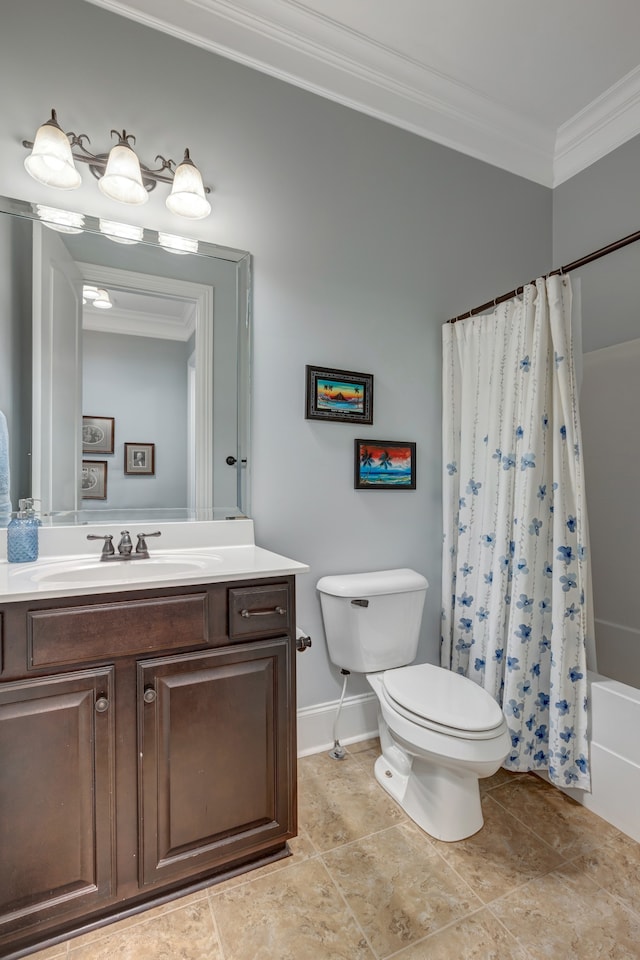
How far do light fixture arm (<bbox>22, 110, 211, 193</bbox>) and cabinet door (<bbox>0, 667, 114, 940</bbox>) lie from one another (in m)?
1.56

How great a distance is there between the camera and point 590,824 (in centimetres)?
157

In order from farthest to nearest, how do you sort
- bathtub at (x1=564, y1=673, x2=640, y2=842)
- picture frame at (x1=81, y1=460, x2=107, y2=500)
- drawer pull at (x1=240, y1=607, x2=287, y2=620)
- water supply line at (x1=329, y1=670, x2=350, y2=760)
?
water supply line at (x1=329, y1=670, x2=350, y2=760) < picture frame at (x1=81, y1=460, x2=107, y2=500) < bathtub at (x1=564, y1=673, x2=640, y2=842) < drawer pull at (x1=240, y1=607, x2=287, y2=620)

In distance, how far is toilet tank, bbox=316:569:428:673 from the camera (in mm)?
1825

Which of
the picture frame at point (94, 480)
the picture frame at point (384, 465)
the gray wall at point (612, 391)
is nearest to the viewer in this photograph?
the picture frame at point (94, 480)

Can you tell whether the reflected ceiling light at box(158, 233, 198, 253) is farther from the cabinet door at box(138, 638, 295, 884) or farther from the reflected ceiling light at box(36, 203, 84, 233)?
the cabinet door at box(138, 638, 295, 884)

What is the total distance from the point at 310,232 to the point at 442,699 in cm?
182

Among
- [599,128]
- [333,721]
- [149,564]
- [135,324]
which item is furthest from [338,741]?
[599,128]

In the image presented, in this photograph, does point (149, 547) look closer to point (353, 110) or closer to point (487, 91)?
point (353, 110)

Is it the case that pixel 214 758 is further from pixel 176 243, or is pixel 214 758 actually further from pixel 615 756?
pixel 176 243

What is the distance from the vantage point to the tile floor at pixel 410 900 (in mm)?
1146

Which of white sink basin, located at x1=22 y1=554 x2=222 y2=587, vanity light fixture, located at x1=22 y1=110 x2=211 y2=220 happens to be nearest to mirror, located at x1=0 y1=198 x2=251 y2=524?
vanity light fixture, located at x1=22 y1=110 x2=211 y2=220

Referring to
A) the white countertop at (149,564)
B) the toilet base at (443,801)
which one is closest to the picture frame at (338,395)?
the white countertop at (149,564)

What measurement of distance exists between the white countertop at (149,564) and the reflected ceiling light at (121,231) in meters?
0.98

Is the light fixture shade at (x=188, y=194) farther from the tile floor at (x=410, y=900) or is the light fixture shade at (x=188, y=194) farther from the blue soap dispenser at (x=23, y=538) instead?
the tile floor at (x=410, y=900)
